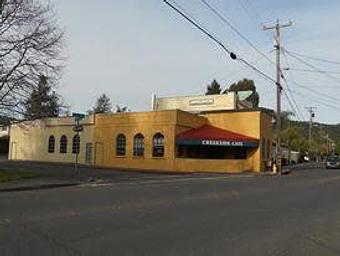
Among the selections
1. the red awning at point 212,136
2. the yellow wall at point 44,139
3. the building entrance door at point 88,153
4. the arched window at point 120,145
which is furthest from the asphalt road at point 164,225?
the yellow wall at point 44,139

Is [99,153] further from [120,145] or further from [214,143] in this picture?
[214,143]

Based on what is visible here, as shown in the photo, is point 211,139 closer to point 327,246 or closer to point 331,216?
point 331,216

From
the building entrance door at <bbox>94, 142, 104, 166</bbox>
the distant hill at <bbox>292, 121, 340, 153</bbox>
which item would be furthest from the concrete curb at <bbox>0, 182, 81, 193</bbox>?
the distant hill at <bbox>292, 121, 340, 153</bbox>

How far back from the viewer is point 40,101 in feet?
115

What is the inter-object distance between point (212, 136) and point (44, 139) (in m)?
18.9

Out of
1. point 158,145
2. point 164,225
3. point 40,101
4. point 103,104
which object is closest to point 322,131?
point 103,104

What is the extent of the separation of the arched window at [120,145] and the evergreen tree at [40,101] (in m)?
16.8

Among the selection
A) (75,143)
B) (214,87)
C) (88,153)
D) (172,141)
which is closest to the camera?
(172,141)

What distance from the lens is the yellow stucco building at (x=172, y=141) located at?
50125mm

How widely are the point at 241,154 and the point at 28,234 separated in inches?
1730

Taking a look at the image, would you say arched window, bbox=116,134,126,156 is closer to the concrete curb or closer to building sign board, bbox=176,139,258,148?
building sign board, bbox=176,139,258,148

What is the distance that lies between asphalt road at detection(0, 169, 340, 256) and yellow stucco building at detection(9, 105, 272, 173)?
2971 cm

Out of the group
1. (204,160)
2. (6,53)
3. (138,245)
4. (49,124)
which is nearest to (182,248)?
(138,245)

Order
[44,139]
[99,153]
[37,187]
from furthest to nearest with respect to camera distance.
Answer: [44,139]
[99,153]
[37,187]
